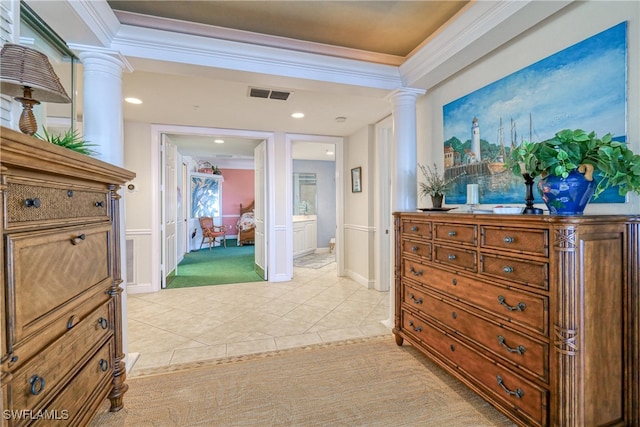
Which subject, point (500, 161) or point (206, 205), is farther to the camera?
point (206, 205)

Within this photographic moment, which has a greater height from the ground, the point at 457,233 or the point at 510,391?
the point at 457,233

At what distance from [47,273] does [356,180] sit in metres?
4.06

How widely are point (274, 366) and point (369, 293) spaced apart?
2164 millimetres

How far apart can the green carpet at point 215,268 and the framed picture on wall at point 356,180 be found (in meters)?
2.18

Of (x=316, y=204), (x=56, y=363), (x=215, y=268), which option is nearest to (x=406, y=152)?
(x=56, y=363)

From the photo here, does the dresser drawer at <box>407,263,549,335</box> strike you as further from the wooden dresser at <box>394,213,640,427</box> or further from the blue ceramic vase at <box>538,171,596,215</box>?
the blue ceramic vase at <box>538,171,596,215</box>

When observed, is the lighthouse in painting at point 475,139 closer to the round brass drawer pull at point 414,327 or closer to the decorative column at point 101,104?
the round brass drawer pull at point 414,327

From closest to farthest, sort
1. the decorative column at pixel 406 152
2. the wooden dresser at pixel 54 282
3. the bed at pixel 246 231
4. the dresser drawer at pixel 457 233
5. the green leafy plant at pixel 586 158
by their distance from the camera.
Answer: the wooden dresser at pixel 54 282
the green leafy plant at pixel 586 158
the dresser drawer at pixel 457 233
the decorative column at pixel 406 152
the bed at pixel 246 231

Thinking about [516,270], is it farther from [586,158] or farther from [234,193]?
[234,193]

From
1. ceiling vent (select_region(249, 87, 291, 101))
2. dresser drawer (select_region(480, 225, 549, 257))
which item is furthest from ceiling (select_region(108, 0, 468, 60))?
dresser drawer (select_region(480, 225, 549, 257))

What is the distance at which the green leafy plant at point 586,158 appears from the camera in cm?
127

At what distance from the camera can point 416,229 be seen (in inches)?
89.7

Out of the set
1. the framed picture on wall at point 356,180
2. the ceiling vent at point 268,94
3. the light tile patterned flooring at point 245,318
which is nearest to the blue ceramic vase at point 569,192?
the light tile patterned flooring at point 245,318

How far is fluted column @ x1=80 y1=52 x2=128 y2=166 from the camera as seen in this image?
2006 mm
